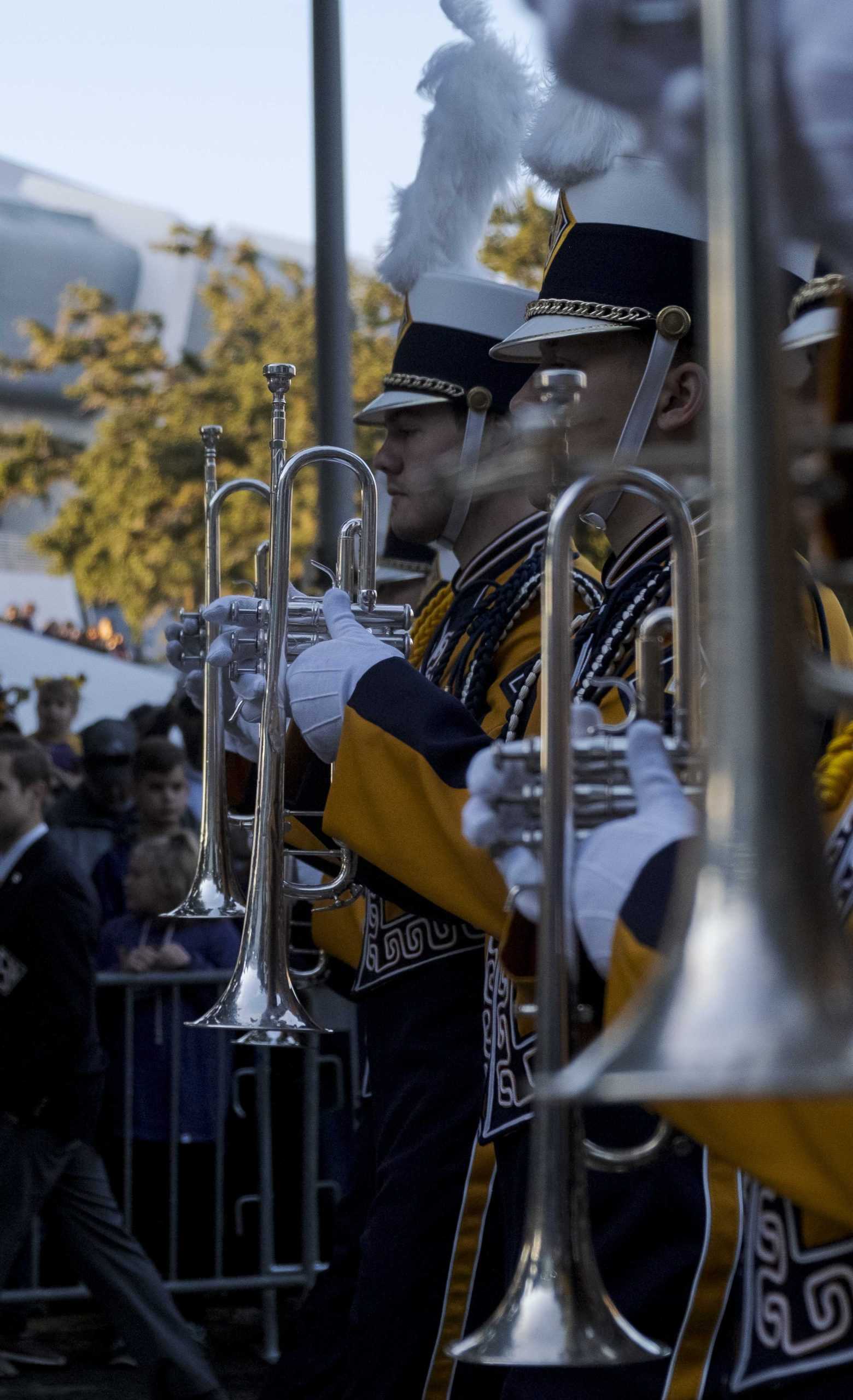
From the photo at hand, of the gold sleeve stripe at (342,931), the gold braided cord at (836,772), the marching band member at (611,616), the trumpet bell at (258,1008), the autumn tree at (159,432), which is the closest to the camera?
the gold braided cord at (836,772)

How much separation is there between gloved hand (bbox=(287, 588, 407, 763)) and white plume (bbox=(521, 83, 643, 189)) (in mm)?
832

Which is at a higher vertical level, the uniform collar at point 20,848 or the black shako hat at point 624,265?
the black shako hat at point 624,265

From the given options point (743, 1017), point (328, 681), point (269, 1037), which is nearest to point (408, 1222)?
point (269, 1037)

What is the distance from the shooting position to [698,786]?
1.94 m

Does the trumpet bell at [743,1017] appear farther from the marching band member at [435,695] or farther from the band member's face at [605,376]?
the band member's face at [605,376]

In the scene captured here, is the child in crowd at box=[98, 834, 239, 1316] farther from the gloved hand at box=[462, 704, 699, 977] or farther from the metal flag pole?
the gloved hand at box=[462, 704, 699, 977]

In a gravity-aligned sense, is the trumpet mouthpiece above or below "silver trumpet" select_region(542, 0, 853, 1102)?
above

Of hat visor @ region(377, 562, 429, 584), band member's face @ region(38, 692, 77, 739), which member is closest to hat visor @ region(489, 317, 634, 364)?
hat visor @ region(377, 562, 429, 584)

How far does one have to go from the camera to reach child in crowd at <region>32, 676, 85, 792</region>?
28.7 feet

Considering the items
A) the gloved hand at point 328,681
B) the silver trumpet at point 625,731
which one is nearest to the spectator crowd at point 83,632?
the gloved hand at point 328,681

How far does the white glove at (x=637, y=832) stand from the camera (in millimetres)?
1808

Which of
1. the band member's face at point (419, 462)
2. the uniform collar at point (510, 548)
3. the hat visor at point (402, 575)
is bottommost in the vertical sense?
the hat visor at point (402, 575)

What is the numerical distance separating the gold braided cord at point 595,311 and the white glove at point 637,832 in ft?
3.73

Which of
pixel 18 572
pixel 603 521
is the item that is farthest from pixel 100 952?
pixel 18 572
